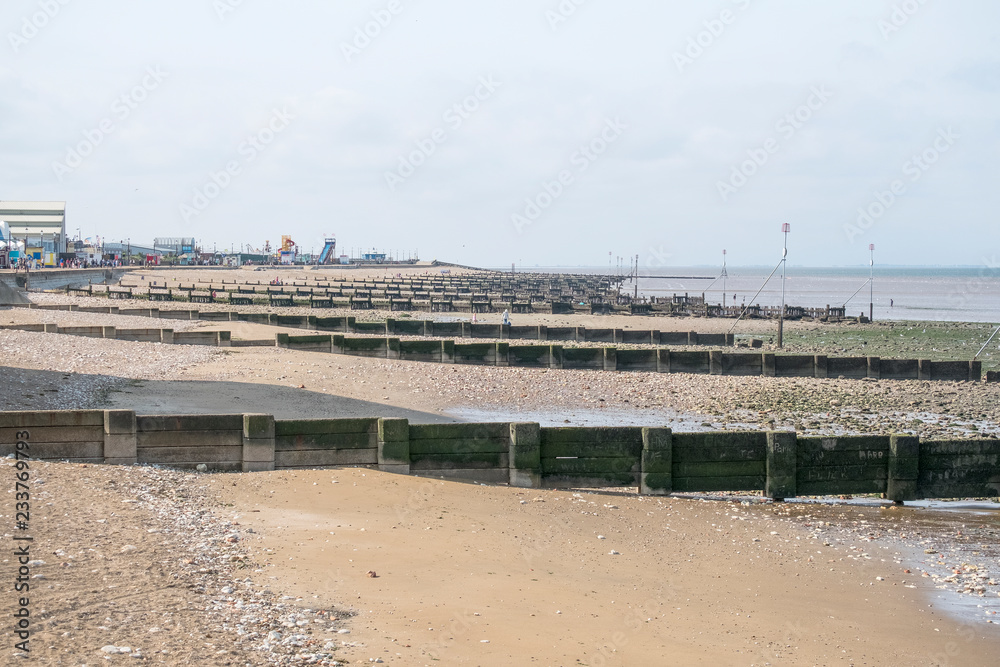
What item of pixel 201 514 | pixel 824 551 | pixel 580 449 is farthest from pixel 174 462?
pixel 824 551

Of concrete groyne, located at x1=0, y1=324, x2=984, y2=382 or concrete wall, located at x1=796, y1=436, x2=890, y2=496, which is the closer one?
concrete wall, located at x1=796, y1=436, x2=890, y2=496

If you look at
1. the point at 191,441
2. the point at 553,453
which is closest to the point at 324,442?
the point at 191,441

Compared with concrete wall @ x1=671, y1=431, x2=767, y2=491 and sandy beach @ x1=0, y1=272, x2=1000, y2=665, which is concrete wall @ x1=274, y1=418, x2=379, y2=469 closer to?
sandy beach @ x1=0, y1=272, x2=1000, y2=665

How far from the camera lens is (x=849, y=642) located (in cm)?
864

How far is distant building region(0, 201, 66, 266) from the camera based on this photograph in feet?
376

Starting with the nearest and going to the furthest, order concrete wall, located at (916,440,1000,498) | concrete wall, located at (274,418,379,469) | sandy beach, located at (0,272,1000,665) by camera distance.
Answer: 1. sandy beach, located at (0,272,1000,665)
2. concrete wall, located at (274,418,379,469)
3. concrete wall, located at (916,440,1000,498)

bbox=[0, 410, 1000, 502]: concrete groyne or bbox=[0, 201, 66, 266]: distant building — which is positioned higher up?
bbox=[0, 201, 66, 266]: distant building

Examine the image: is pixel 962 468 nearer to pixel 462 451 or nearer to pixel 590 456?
pixel 590 456

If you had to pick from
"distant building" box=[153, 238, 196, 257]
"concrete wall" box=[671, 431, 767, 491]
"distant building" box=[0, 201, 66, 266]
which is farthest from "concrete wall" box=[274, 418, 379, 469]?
"distant building" box=[153, 238, 196, 257]

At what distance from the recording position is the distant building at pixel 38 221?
115 m

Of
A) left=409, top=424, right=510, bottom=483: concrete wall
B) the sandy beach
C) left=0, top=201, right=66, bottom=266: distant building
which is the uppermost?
left=0, top=201, right=66, bottom=266: distant building

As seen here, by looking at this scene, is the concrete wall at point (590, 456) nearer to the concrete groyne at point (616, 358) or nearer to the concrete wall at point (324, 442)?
the concrete wall at point (324, 442)

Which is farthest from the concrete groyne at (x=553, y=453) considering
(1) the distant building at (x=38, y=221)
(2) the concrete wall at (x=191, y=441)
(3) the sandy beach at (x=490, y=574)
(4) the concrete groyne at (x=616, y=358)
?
(1) the distant building at (x=38, y=221)

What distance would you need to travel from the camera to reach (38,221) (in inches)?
5039
